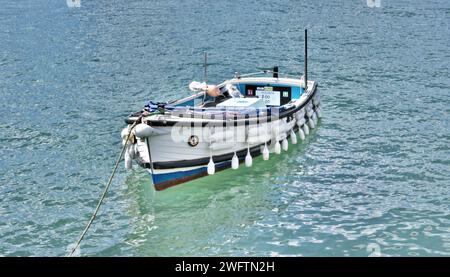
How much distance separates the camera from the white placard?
31078 mm

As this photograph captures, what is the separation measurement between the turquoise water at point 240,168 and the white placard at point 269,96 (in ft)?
8.11

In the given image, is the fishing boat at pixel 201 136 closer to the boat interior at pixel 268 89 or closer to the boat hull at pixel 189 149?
the boat hull at pixel 189 149

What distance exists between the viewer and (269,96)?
3112 centimetres

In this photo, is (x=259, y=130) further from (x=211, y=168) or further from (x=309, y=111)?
(x=309, y=111)

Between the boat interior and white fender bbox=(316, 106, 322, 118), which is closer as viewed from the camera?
the boat interior

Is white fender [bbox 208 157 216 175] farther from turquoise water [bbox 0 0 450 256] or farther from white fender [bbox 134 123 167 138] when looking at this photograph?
white fender [bbox 134 123 167 138]

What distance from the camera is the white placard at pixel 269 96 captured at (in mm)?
31078

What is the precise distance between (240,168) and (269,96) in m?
6.91

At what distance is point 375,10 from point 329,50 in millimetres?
18248

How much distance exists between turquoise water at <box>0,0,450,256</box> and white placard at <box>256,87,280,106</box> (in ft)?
8.11

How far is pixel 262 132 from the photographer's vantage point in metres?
25.2

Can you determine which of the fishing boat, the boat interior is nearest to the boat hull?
the fishing boat

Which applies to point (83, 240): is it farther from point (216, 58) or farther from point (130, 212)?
point (216, 58)

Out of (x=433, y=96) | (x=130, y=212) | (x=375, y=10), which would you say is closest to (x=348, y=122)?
(x=433, y=96)
